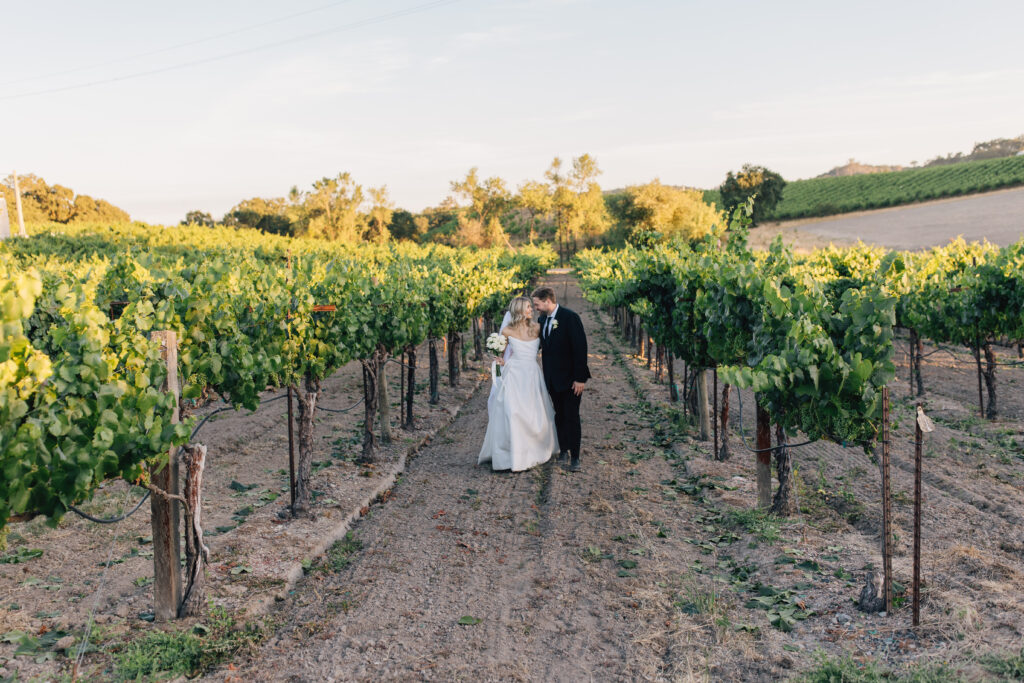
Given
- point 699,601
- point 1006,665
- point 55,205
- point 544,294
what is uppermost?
point 55,205

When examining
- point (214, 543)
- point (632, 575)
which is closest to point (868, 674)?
point (632, 575)

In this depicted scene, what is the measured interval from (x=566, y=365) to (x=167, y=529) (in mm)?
4377

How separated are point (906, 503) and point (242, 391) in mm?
5893

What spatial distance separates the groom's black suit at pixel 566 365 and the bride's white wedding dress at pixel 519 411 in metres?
0.14

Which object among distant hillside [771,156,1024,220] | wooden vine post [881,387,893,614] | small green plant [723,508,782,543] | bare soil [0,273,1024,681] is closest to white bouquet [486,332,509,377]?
bare soil [0,273,1024,681]

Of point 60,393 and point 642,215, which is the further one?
point 642,215

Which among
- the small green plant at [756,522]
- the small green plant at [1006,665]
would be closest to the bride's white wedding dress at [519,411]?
the small green plant at [756,522]

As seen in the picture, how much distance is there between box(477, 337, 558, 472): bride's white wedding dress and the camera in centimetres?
758

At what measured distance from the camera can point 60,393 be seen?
131 inches

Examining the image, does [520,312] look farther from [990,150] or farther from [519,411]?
[990,150]

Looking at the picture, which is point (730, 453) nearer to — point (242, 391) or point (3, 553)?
point (242, 391)

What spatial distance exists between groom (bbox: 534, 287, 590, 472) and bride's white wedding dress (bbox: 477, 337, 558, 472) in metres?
0.16

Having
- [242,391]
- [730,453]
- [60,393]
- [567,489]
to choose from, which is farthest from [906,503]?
[60,393]

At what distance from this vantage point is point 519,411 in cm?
764
